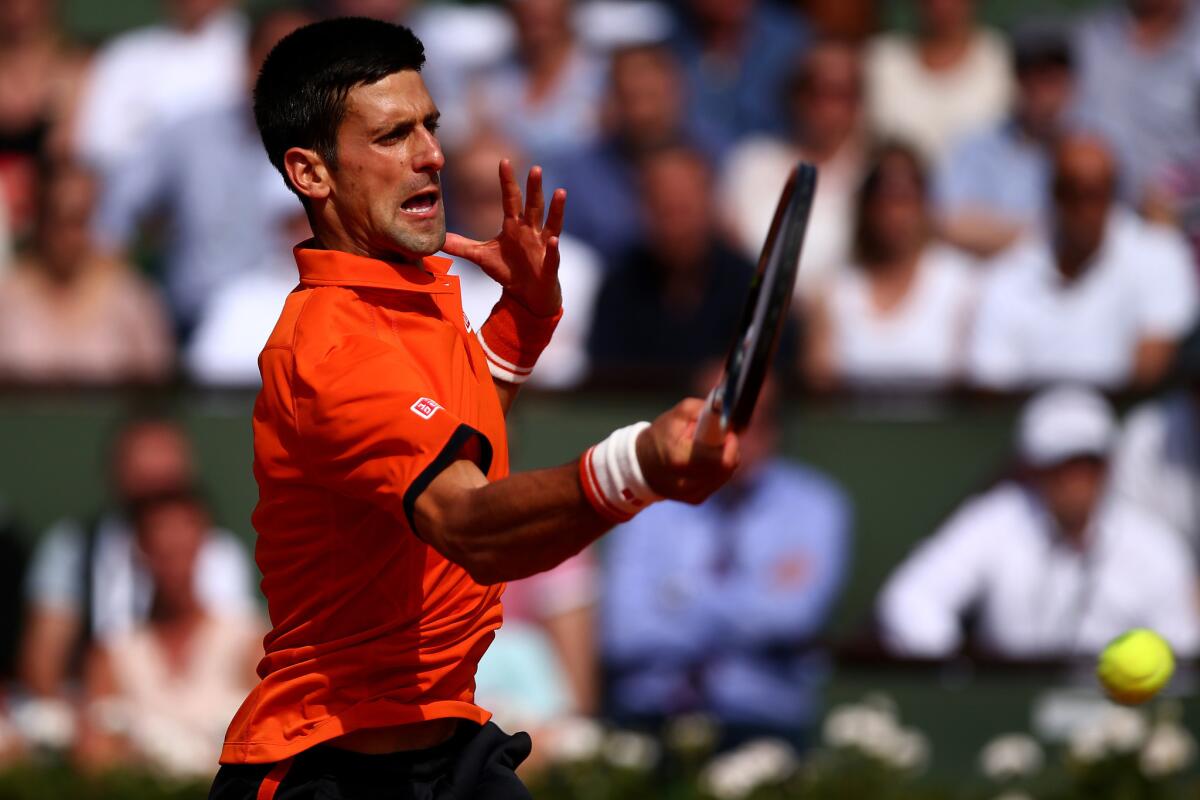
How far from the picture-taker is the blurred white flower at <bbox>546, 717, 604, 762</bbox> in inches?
279

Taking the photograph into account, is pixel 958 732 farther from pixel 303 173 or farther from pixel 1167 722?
pixel 303 173

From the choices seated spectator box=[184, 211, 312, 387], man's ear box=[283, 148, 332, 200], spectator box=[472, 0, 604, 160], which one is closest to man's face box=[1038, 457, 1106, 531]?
spectator box=[472, 0, 604, 160]

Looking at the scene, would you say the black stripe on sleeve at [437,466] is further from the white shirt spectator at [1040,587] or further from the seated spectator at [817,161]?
the seated spectator at [817,161]

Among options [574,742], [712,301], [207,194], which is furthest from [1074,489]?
[207,194]

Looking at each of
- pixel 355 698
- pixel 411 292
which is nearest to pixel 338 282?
pixel 411 292

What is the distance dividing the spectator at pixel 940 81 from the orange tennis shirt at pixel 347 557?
537cm

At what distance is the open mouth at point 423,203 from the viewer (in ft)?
11.2

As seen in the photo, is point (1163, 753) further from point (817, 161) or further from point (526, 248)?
point (526, 248)

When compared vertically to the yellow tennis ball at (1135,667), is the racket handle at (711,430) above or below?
above

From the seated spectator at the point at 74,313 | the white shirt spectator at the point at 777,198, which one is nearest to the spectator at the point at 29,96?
the seated spectator at the point at 74,313

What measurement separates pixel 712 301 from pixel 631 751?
2.10 m

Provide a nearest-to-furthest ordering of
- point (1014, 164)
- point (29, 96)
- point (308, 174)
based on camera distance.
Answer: point (308, 174), point (1014, 164), point (29, 96)

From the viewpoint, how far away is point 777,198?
A: 26.8ft

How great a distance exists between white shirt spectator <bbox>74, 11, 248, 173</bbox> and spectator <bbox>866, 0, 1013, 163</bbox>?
333cm
